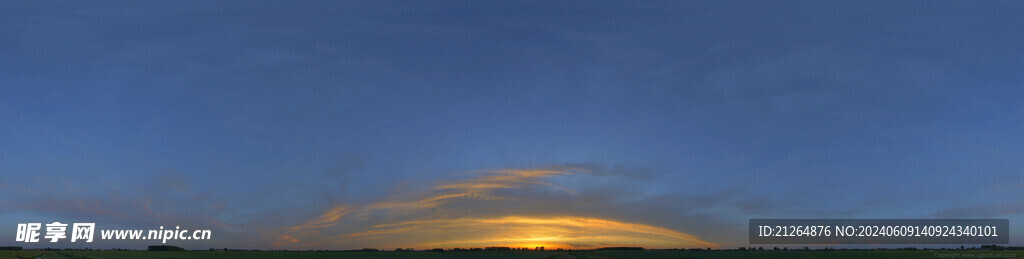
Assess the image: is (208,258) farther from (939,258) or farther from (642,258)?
(939,258)

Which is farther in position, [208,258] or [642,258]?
[642,258]

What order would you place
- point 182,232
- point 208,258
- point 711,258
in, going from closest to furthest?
1. point 182,232
2. point 208,258
3. point 711,258

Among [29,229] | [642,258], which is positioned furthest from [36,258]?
[642,258]

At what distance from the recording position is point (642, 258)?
132 meters

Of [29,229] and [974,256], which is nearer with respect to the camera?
[29,229]

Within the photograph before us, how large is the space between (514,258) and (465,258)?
8.35 m

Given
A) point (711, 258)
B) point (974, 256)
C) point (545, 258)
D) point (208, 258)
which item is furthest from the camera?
point (711, 258)

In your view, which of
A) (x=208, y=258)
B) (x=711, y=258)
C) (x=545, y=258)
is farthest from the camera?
(x=711, y=258)

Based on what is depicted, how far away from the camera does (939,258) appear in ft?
349

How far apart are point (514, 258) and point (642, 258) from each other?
27.5 metres

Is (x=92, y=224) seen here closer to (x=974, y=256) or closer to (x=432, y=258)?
(x=432, y=258)

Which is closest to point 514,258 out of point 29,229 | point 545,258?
point 545,258

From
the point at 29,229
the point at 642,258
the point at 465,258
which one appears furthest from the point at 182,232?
the point at 642,258

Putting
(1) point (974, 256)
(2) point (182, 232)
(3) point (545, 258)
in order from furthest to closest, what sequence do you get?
(3) point (545, 258) < (1) point (974, 256) < (2) point (182, 232)
